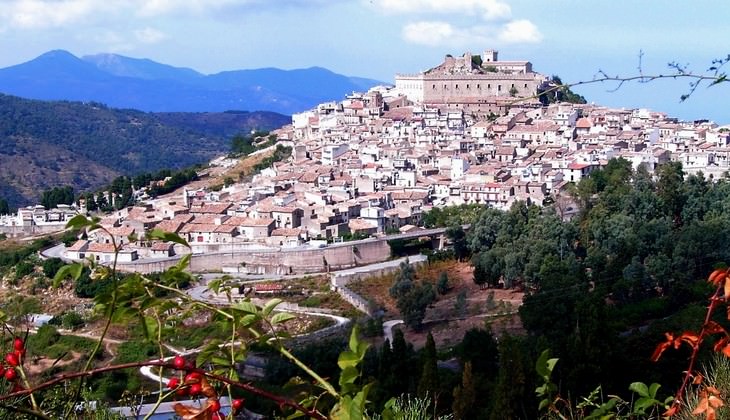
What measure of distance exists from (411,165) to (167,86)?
12450cm

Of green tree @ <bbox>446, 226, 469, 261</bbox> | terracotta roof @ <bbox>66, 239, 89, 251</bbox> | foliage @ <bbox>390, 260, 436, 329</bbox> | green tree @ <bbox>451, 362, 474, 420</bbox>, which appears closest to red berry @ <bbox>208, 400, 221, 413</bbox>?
green tree @ <bbox>451, 362, 474, 420</bbox>

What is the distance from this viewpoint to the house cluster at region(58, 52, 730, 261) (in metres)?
18.0

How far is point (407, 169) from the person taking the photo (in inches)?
854

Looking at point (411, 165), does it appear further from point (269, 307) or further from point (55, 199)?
point (269, 307)

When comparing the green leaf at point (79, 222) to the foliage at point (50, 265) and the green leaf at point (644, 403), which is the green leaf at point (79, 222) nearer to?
the green leaf at point (644, 403)

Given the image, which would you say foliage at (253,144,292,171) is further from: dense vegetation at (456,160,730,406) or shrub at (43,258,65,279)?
dense vegetation at (456,160,730,406)

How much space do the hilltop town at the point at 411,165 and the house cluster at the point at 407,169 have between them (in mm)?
34

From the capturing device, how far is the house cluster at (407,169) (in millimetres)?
18016

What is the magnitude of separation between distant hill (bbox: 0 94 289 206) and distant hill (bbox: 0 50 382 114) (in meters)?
55.1

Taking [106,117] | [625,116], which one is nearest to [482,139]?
[625,116]

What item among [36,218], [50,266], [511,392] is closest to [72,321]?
[50,266]

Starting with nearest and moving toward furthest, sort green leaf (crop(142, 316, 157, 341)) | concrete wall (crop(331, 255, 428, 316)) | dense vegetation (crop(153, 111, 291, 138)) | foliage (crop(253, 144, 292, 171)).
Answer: green leaf (crop(142, 316, 157, 341)) → concrete wall (crop(331, 255, 428, 316)) → foliage (crop(253, 144, 292, 171)) → dense vegetation (crop(153, 111, 291, 138))

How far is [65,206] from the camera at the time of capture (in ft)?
78.5

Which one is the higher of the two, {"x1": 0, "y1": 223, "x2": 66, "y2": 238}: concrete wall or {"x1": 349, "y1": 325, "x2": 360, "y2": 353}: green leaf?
{"x1": 349, "y1": 325, "x2": 360, "y2": 353}: green leaf
